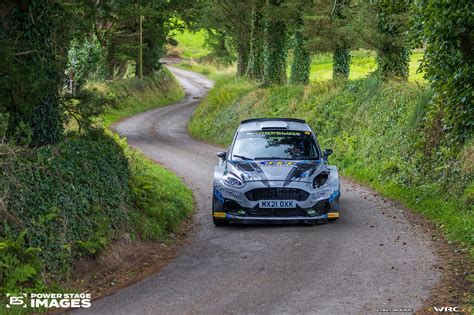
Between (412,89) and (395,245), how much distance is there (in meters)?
10.8

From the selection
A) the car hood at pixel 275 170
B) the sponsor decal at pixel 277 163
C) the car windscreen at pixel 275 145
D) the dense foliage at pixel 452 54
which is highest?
the dense foliage at pixel 452 54

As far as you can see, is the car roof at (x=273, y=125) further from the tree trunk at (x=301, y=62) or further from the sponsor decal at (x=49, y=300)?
the tree trunk at (x=301, y=62)

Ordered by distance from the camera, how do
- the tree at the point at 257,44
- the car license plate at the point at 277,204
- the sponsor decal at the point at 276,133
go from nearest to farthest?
the car license plate at the point at 277,204
the sponsor decal at the point at 276,133
the tree at the point at 257,44

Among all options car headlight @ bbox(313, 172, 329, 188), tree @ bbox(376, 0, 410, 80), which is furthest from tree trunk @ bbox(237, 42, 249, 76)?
car headlight @ bbox(313, 172, 329, 188)

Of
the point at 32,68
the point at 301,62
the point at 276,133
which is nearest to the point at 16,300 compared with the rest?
the point at 32,68

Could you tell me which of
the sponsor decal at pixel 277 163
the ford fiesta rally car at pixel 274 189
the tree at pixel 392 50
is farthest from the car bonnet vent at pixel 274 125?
the tree at pixel 392 50

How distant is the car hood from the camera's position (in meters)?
12.5

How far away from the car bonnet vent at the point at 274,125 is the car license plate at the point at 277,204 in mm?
2579

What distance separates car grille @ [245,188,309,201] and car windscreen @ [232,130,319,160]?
4.02 ft

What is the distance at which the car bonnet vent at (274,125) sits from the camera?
1445 cm

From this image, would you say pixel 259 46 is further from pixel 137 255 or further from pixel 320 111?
pixel 137 255

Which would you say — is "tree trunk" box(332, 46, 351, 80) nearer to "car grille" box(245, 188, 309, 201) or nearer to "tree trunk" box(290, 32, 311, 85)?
"tree trunk" box(290, 32, 311, 85)

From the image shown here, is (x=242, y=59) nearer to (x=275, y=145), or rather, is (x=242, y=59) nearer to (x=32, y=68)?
(x=275, y=145)

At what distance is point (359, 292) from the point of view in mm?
8430
